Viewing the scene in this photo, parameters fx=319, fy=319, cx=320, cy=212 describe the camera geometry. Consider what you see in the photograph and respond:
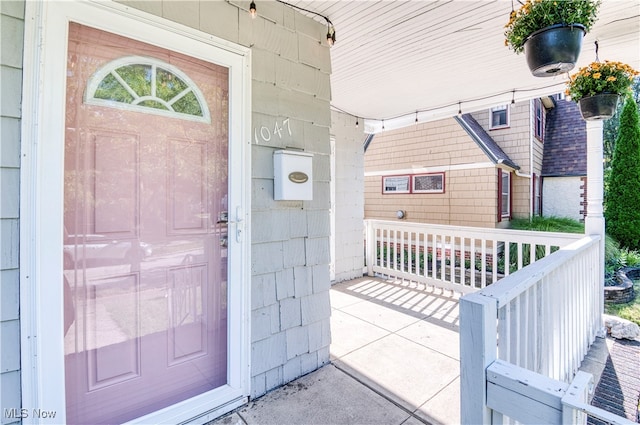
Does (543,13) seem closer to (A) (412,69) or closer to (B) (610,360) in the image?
(A) (412,69)

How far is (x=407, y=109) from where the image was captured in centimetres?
473

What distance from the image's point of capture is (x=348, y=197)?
482 cm

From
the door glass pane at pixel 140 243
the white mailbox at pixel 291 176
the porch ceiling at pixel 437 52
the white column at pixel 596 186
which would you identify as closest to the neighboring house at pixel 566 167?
the porch ceiling at pixel 437 52

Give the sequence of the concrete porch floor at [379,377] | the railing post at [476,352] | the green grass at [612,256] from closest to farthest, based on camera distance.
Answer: the railing post at [476,352] < the concrete porch floor at [379,377] < the green grass at [612,256]

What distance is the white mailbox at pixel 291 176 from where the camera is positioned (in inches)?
81.7

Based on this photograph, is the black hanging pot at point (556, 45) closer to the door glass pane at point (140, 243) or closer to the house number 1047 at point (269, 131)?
the house number 1047 at point (269, 131)

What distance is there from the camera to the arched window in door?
1.54m

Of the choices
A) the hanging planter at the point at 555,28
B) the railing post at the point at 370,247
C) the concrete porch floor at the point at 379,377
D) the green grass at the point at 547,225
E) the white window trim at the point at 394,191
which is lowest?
the concrete porch floor at the point at 379,377

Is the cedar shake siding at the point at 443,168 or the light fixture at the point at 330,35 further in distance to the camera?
the cedar shake siding at the point at 443,168

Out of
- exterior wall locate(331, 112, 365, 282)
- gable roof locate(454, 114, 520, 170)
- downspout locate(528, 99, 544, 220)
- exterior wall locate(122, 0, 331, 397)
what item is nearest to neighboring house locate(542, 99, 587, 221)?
downspout locate(528, 99, 544, 220)

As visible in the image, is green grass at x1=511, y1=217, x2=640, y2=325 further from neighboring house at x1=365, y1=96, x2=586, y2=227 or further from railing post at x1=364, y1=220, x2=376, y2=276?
railing post at x1=364, y1=220, x2=376, y2=276

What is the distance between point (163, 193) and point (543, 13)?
2.49 meters

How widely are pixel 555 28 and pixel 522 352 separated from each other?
6.29 feet

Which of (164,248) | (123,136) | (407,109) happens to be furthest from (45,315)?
(407,109)
